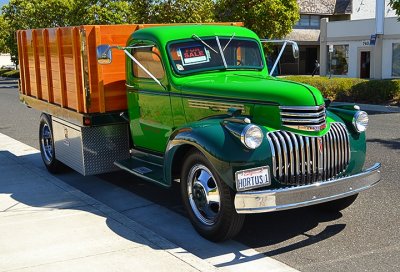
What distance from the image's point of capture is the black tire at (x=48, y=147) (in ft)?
27.5

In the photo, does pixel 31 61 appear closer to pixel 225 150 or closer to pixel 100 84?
pixel 100 84

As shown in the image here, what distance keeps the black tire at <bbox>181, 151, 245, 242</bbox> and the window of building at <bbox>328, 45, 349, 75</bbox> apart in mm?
34973

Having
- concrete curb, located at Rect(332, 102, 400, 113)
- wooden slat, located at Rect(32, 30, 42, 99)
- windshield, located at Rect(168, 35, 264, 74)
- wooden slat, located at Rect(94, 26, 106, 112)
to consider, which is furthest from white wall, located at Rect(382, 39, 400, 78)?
wooden slat, located at Rect(94, 26, 106, 112)

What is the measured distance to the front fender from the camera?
4820mm

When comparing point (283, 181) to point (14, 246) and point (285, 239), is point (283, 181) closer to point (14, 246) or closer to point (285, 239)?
point (285, 239)

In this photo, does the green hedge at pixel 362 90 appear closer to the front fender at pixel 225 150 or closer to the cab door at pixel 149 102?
the cab door at pixel 149 102

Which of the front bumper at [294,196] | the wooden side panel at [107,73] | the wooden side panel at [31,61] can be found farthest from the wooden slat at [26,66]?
the front bumper at [294,196]

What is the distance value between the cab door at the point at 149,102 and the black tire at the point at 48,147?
1937mm

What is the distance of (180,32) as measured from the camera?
6.46 meters

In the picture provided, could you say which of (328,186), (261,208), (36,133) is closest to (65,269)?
(261,208)

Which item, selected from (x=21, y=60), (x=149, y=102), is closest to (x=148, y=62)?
(x=149, y=102)

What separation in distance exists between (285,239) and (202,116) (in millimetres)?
1585

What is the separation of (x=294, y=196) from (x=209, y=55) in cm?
235

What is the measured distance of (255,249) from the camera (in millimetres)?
5086
